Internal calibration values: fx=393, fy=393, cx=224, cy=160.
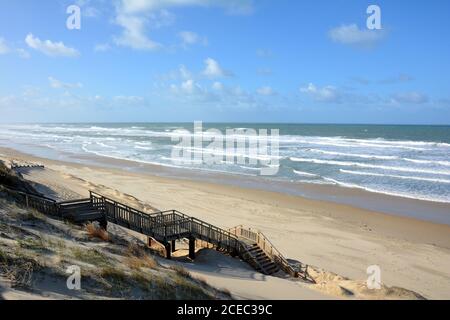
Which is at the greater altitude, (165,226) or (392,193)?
(165,226)

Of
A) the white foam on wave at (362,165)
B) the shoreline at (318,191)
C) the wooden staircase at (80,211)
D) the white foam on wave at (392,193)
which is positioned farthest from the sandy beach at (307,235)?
the white foam on wave at (362,165)

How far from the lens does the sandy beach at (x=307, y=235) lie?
14945mm

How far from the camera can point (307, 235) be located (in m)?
23.8

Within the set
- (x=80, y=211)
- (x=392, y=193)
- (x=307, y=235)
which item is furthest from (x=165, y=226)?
(x=392, y=193)

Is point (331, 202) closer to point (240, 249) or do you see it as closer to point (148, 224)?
point (240, 249)

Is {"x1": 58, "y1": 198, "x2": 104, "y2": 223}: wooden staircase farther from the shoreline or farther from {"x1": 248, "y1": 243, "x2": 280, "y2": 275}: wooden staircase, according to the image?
the shoreline

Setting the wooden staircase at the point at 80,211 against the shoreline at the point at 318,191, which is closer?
the wooden staircase at the point at 80,211

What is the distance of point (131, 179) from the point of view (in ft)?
129

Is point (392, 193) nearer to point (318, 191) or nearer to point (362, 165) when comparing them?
point (318, 191)

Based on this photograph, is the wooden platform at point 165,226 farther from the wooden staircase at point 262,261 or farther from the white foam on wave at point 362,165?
the white foam on wave at point 362,165

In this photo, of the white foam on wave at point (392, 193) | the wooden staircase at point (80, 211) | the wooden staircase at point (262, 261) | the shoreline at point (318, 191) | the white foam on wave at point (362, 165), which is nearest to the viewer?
the wooden staircase at point (80, 211)

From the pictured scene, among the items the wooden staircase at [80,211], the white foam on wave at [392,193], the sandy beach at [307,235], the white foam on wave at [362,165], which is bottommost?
the sandy beach at [307,235]

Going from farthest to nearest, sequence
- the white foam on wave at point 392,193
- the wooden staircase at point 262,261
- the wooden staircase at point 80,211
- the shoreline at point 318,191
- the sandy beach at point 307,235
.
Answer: the white foam on wave at point 392,193 → the shoreline at point 318,191 → the wooden staircase at point 262,261 → the sandy beach at point 307,235 → the wooden staircase at point 80,211
